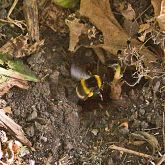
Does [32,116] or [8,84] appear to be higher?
[8,84]

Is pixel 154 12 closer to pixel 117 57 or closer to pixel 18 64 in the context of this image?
pixel 117 57

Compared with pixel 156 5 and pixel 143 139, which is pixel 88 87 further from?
pixel 156 5

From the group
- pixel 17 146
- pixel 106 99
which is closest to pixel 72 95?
pixel 106 99

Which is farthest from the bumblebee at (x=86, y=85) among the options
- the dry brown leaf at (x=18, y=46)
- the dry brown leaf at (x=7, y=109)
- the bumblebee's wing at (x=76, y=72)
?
the dry brown leaf at (x=7, y=109)

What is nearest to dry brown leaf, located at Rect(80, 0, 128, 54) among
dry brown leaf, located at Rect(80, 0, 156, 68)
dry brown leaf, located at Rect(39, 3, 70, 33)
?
dry brown leaf, located at Rect(80, 0, 156, 68)

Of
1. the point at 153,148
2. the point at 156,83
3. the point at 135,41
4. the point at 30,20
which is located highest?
the point at 30,20

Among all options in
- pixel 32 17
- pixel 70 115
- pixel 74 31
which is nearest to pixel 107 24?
pixel 74 31
